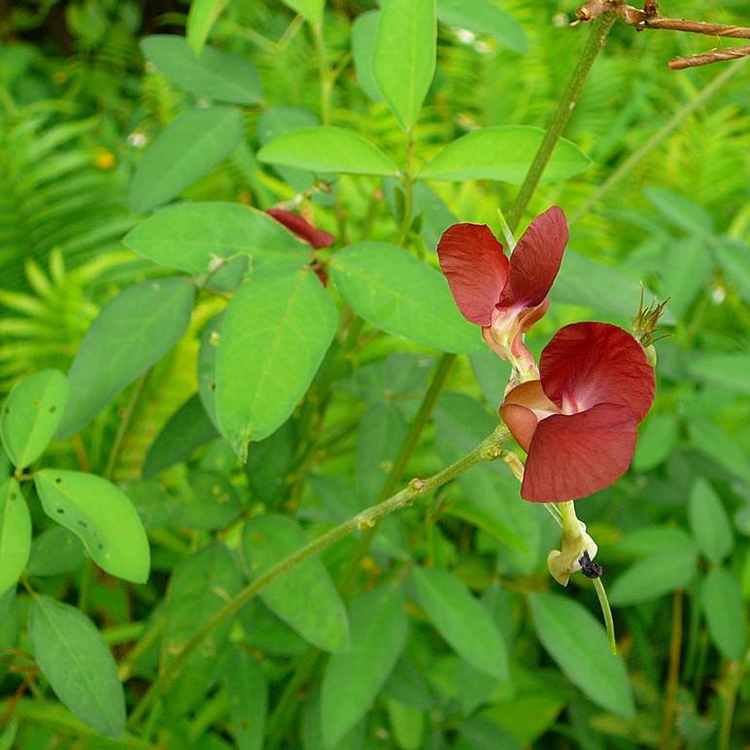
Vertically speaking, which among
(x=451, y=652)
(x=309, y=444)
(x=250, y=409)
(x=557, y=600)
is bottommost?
(x=451, y=652)

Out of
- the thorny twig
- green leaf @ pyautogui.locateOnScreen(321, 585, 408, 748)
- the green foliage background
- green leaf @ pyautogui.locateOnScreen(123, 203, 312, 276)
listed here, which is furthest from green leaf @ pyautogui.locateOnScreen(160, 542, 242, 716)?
the thorny twig

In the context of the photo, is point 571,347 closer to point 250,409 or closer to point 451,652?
point 250,409

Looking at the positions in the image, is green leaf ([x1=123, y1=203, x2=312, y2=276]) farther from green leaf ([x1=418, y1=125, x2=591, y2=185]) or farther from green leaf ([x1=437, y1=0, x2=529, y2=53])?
green leaf ([x1=437, y1=0, x2=529, y2=53])

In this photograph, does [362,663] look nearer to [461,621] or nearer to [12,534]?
[461,621]

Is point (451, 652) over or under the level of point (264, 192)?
under

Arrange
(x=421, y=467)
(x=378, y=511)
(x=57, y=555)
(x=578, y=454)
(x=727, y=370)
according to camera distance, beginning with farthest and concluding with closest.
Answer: (x=421, y=467) → (x=727, y=370) → (x=57, y=555) → (x=378, y=511) → (x=578, y=454)

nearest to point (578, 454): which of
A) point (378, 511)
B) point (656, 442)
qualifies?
point (378, 511)

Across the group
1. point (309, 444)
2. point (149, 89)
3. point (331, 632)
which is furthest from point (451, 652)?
point (149, 89)
